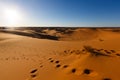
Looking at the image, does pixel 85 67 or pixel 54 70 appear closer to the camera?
pixel 85 67

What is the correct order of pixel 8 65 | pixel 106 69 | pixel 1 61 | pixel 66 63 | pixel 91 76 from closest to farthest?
pixel 91 76, pixel 106 69, pixel 66 63, pixel 8 65, pixel 1 61

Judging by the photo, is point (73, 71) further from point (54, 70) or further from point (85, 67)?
point (54, 70)

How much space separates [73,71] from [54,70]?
689mm

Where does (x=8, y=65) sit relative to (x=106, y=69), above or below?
below

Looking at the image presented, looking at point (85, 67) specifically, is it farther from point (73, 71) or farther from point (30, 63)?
point (30, 63)

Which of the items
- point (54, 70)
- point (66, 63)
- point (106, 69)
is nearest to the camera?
point (106, 69)

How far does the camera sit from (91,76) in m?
3.76

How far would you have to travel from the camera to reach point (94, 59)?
480cm

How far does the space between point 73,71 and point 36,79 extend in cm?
109

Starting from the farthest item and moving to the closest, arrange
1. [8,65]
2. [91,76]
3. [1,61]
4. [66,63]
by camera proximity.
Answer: [1,61], [8,65], [66,63], [91,76]

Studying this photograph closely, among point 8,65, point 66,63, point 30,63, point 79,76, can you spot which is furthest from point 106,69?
point 8,65

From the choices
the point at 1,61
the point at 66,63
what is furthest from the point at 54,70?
the point at 1,61

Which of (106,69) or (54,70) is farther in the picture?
(54,70)

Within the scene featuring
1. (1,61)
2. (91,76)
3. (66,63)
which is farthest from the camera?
(1,61)
